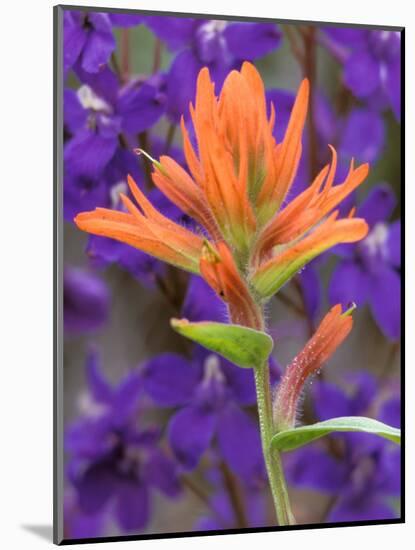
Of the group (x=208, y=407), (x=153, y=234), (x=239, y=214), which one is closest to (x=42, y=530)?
(x=208, y=407)

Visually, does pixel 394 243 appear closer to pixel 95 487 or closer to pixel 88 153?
pixel 88 153

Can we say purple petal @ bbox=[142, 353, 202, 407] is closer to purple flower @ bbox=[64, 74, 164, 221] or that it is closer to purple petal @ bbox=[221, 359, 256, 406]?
purple petal @ bbox=[221, 359, 256, 406]

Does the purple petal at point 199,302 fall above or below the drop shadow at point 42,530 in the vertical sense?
above

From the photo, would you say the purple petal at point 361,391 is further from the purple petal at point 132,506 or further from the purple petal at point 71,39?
the purple petal at point 71,39

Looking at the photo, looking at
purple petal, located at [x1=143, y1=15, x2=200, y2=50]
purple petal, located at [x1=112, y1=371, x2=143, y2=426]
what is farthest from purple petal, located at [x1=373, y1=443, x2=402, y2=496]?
purple petal, located at [x1=143, y1=15, x2=200, y2=50]

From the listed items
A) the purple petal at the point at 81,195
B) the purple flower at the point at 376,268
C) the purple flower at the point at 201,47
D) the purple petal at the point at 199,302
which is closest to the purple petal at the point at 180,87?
the purple flower at the point at 201,47

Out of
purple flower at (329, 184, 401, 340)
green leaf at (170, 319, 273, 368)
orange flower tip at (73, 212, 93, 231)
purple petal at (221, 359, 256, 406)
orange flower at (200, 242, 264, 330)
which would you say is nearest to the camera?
green leaf at (170, 319, 273, 368)
